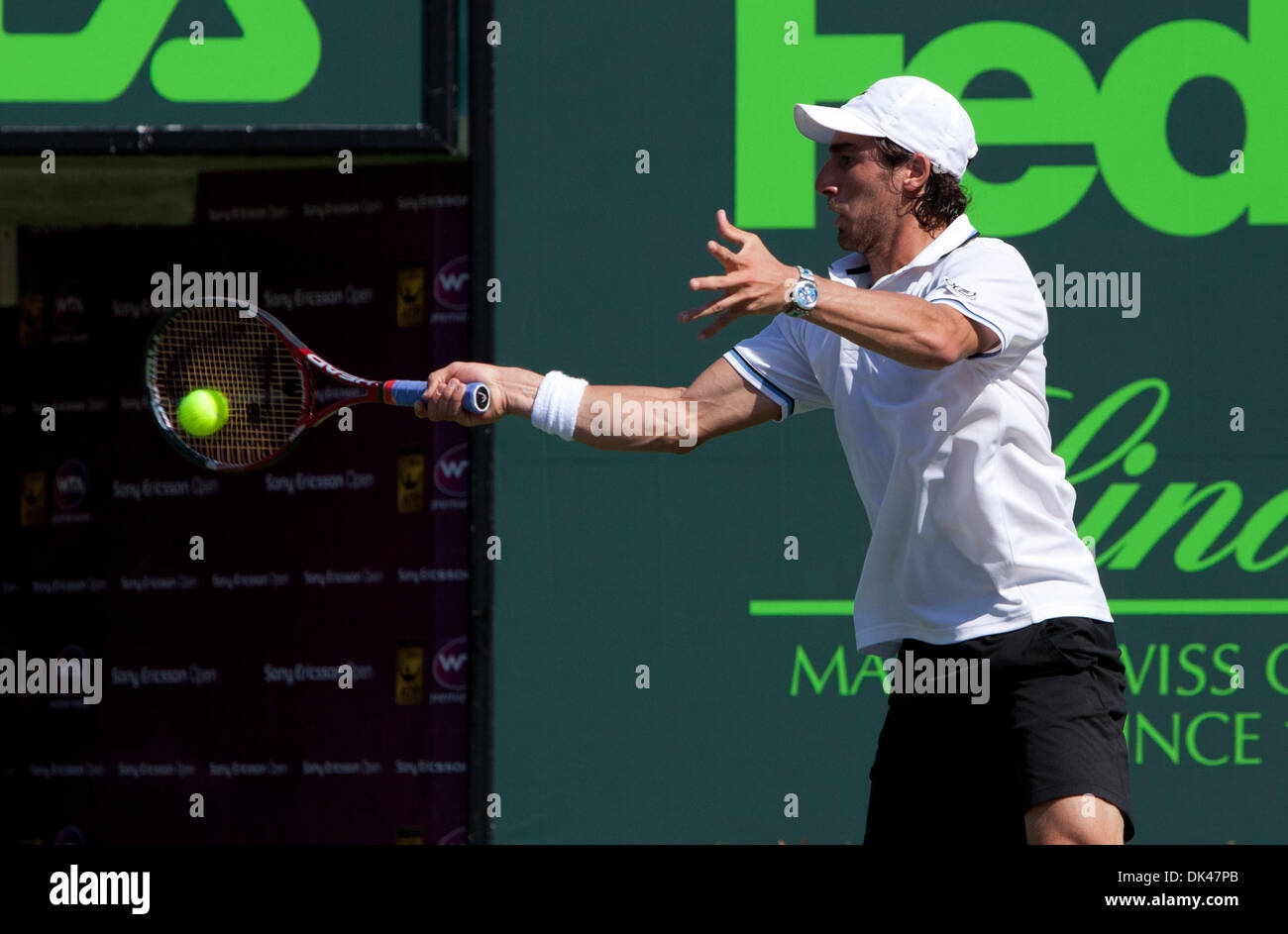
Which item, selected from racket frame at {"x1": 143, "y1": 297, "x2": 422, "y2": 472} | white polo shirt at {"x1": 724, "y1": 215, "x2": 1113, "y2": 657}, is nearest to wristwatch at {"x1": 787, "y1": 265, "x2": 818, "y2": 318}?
white polo shirt at {"x1": 724, "y1": 215, "x2": 1113, "y2": 657}

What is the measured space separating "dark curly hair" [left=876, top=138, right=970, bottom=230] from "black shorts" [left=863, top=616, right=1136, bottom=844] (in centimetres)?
97

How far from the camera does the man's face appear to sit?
3.73m

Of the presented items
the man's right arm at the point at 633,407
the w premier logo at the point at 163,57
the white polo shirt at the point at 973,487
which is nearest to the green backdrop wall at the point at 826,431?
the w premier logo at the point at 163,57

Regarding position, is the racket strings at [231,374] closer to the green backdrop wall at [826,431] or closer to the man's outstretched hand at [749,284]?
the green backdrop wall at [826,431]

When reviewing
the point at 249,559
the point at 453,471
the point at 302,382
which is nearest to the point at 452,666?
the point at 453,471

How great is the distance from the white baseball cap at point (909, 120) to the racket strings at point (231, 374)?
6.12 ft

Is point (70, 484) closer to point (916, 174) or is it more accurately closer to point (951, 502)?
point (916, 174)

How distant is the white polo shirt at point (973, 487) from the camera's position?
11.2 feet

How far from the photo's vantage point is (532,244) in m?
6.03

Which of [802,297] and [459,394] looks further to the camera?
[459,394]

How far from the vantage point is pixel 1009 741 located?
3.38 m

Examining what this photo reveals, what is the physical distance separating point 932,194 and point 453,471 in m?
3.01
